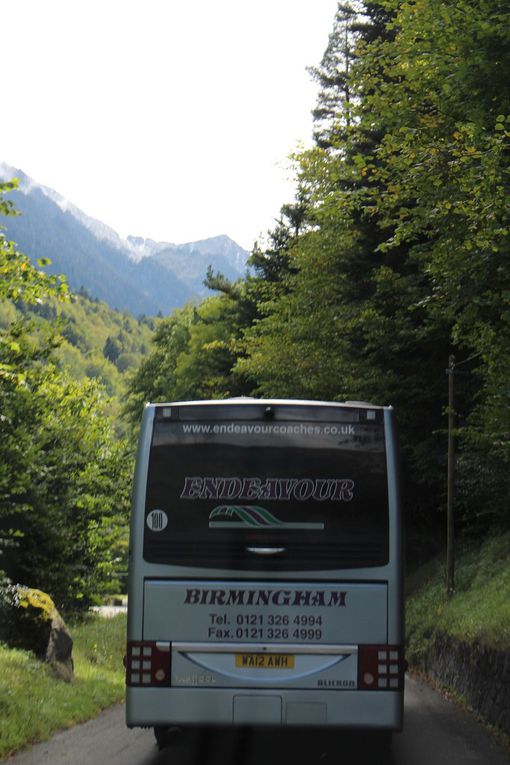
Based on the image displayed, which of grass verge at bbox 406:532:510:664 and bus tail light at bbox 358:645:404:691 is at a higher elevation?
bus tail light at bbox 358:645:404:691

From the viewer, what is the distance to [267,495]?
888 cm

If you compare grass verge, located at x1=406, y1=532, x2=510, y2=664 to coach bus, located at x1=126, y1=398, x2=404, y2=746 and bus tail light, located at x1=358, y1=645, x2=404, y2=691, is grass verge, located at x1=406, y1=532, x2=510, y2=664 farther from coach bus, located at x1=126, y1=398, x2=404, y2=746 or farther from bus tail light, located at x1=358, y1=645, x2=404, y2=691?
coach bus, located at x1=126, y1=398, x2=404, y2=746

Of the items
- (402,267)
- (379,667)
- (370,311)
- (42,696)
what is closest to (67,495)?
(370,311)

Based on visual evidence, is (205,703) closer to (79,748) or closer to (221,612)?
(221,612)

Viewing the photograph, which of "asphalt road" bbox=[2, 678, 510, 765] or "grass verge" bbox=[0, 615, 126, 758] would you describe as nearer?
"asphalt road" bbox=[2, 678, 510, 765]

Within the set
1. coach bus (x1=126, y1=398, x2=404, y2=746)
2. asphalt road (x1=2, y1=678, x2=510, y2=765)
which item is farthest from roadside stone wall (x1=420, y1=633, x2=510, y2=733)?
coach bus (x1=126, y1=398, x2=404, y2=746)

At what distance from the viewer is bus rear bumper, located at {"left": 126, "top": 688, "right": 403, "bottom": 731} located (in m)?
8.62

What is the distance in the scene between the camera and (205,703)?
8680mm

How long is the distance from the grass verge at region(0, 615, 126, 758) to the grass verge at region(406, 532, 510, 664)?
18.4 ft

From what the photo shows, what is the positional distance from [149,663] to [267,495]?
1791 mm

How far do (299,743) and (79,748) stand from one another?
2493 millimetres

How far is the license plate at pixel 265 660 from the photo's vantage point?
874 cm

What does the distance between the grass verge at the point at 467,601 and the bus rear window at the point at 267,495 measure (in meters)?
5.63

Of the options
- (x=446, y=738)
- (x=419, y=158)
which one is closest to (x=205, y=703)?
(x=446, y=738)
